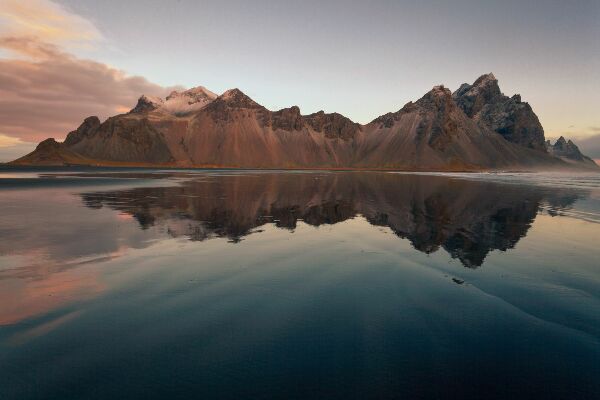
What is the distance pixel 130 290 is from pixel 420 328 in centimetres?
871

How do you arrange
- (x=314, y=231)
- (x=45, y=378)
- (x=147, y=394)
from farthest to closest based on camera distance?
(x=314, y=231), (x=45, y=378), (x=147, y=394)

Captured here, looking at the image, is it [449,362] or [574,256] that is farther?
[574,256]

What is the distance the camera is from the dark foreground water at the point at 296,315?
22.0 feet

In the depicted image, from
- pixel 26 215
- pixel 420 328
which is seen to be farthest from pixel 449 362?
pixel 26 215

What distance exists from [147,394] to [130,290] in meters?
5.90

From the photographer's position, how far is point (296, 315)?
9.73 m

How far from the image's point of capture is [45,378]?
22.0 ft

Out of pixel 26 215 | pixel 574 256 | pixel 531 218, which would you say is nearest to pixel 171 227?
pixel 26 215

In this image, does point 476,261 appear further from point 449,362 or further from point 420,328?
point 449,362

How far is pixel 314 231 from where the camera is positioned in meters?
22.4

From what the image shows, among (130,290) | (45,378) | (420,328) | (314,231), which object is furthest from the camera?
(314,231)

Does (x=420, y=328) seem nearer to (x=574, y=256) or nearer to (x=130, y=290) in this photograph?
(x=130, y=290)

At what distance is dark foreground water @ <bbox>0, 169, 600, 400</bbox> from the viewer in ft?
22.0

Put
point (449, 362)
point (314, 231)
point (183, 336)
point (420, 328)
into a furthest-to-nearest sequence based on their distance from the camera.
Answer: point (314, 231), point (420, 328), point (183, 336), point (449, 362)
